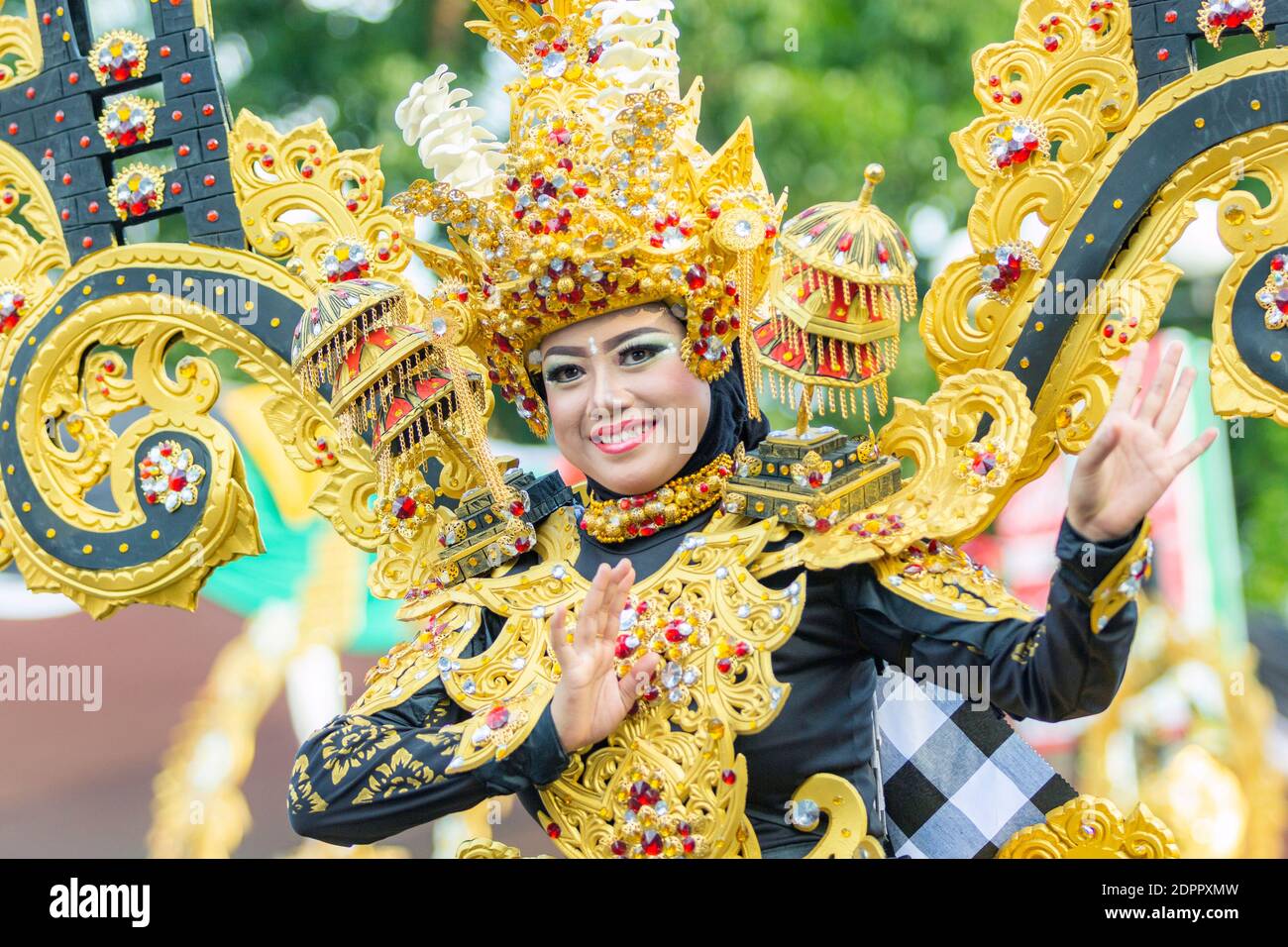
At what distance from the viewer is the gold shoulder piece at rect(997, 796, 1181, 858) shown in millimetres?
3410

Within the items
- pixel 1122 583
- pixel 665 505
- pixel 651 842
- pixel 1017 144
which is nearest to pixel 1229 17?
pixel 1017 144

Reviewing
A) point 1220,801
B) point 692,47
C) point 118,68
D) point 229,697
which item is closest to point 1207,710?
point 1220,801

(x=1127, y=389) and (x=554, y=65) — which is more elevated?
(x=554, y=65)

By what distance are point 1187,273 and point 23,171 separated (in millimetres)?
4782

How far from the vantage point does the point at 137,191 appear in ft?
14.4

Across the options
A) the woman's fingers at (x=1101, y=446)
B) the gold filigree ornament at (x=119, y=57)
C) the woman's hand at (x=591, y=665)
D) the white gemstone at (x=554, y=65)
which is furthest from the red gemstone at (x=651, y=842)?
the gold filigree ornament at (x=119, y=57)

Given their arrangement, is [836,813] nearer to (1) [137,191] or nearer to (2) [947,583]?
(2) [947,583]

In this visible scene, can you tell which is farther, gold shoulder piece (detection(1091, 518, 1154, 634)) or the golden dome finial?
the golden dome finial

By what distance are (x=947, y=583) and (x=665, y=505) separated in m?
0.60

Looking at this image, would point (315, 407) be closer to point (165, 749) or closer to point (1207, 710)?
point (165, 749)

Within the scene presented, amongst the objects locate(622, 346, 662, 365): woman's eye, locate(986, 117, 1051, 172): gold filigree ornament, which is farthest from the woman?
locate(986, 117, 1051, 172): gold filigree ornament

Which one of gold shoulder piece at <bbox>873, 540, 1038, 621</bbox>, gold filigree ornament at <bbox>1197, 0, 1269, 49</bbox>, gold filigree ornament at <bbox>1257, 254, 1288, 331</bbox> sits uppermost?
gold filigree ornament at <bbox>1197, 0, 1269, 49</bbox>

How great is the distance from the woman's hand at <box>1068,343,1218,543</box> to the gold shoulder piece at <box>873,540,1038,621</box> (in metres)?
0.38

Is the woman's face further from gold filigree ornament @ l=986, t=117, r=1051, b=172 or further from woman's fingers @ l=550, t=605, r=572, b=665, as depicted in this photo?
gold filigree ornament @ l=986, t=117, r=1051, b=172
